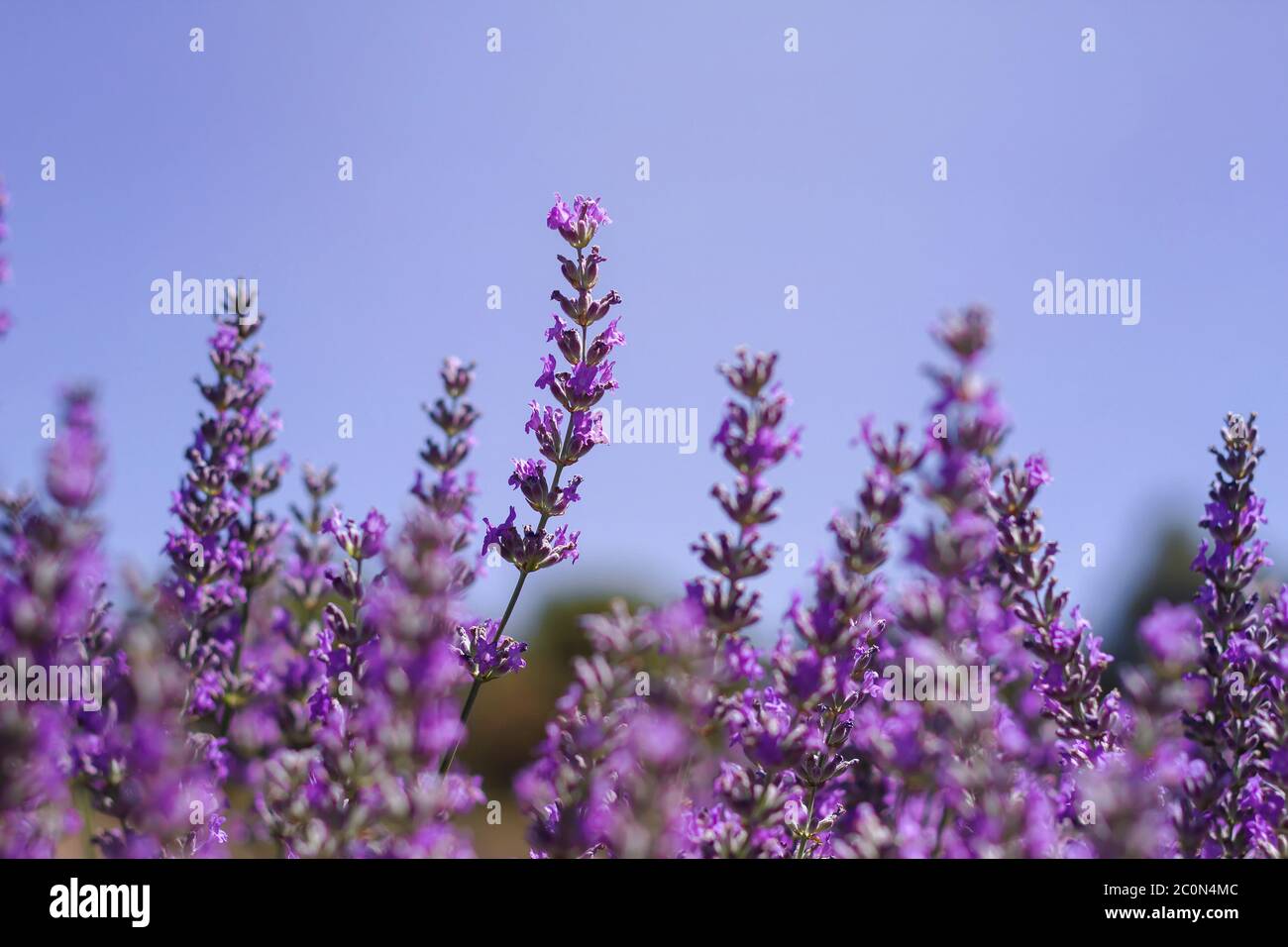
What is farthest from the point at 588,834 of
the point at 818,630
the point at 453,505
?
the point at 453,505

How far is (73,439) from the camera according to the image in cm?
180

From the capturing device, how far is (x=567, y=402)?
3051 millimetres

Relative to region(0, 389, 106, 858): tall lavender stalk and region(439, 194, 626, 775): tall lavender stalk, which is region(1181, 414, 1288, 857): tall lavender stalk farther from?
region(0, 389, 106, 858): tall lavender stalk

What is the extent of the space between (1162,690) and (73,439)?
195 centimetres

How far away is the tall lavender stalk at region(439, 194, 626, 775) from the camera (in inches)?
116

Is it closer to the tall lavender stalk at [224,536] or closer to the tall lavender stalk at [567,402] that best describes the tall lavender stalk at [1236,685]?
the tall lavender stalk at [567,402]

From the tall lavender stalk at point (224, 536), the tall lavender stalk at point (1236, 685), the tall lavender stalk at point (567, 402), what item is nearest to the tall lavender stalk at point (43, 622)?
the tall lavender stalk at point (224, 536)

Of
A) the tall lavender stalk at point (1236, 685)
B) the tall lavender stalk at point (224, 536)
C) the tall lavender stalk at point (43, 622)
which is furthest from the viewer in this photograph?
the tall lavender stalk at point (224, 536)

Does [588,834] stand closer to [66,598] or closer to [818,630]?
[818,630]

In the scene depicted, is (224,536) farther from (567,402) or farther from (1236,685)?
(1236,685)

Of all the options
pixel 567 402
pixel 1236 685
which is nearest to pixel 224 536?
pixel 567 402

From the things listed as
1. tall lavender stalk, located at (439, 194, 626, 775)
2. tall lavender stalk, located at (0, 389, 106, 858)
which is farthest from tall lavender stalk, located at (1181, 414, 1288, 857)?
tall lavender stalk, located at (0, 389, 106, 858)

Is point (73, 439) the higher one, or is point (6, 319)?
point (6, 319)

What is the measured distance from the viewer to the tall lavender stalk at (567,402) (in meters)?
2.96
